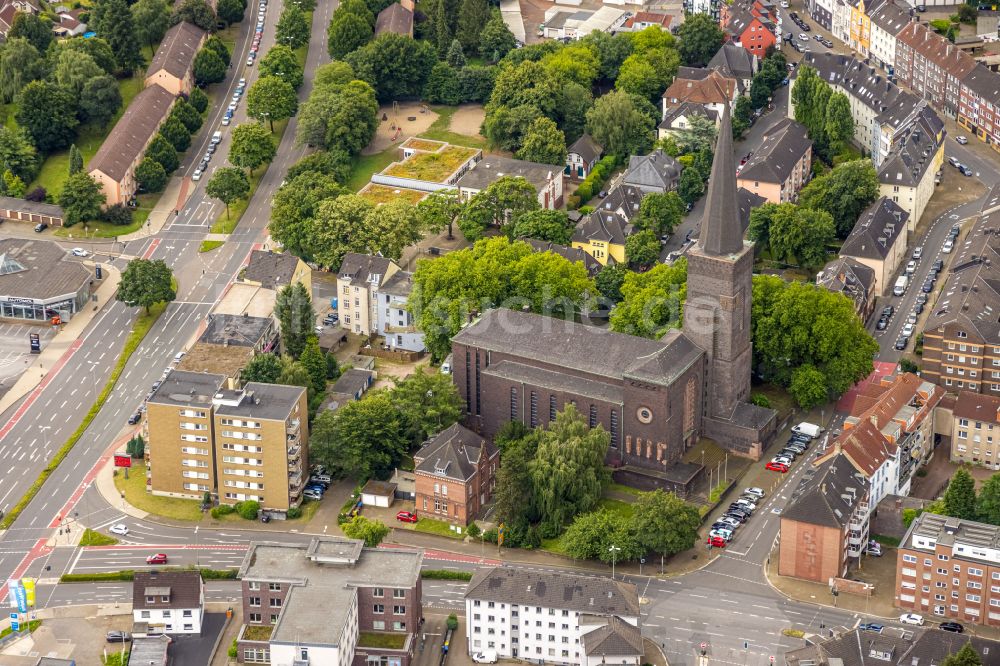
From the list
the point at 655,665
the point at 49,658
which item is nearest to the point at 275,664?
the point at 49,658

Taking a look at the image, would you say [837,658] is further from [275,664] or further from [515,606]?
[275,664]

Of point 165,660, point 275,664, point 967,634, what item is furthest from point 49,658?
point 967,634

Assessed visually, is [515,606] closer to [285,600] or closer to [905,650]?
[285,600]

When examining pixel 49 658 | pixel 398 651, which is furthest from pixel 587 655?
pixel 49 658

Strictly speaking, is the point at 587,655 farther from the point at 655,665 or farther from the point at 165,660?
the point at 165,660

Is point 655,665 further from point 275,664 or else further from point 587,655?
point 275,664
